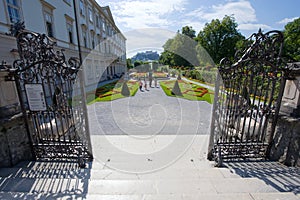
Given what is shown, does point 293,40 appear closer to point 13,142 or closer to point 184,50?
point 184,50

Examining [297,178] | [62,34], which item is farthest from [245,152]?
[62,34]

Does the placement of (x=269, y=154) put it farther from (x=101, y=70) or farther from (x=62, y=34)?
(x=101, y=70)

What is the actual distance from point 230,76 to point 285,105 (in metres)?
1.25

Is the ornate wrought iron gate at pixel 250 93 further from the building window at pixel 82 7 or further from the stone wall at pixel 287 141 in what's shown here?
the building window at pixel 82 7

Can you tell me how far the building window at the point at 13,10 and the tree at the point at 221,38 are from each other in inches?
1139

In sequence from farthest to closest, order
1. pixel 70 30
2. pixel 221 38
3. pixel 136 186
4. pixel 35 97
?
pixel 221 38
pixel 70 30
pixel 35 97
pixel 136 186

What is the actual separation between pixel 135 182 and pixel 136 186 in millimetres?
98

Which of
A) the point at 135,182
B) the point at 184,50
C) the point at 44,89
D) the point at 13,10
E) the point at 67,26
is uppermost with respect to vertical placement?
the point at 184,50

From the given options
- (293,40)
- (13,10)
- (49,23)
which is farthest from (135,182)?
(293,40)

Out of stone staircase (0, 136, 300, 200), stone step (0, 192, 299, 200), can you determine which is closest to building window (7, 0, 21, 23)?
stone staircase (0, 136, 300, 200)

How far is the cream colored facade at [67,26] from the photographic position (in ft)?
26.0

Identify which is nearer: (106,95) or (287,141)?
(287,141)

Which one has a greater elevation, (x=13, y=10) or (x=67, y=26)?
(x=67, y=26)

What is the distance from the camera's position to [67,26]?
1370 centimetres
